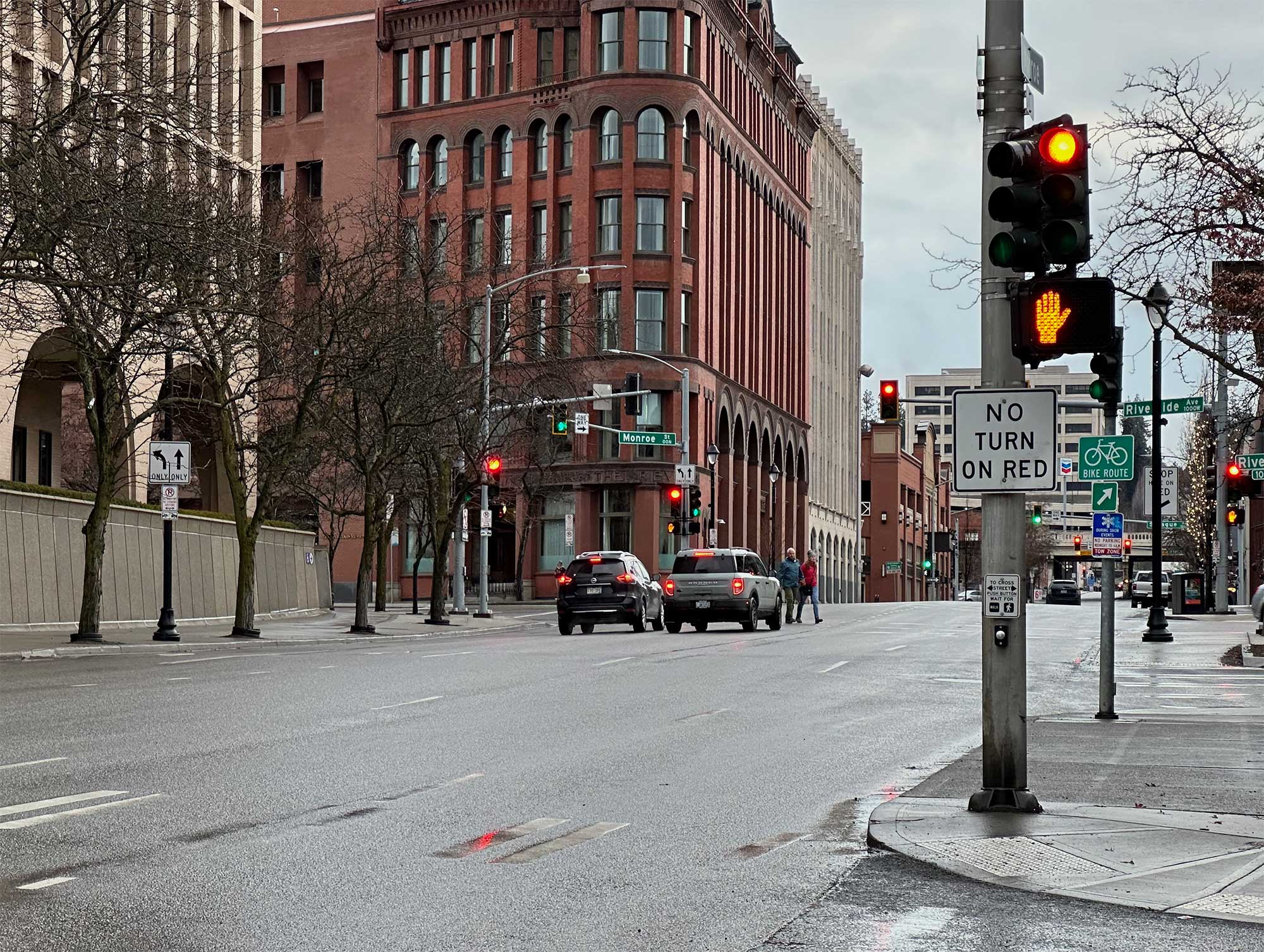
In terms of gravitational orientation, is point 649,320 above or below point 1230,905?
above

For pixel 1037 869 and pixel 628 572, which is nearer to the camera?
pixel 1037 869

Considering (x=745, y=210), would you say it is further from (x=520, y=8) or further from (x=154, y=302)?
(x=154, y=302)

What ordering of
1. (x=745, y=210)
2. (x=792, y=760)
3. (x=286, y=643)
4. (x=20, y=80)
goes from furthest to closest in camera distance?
1. (x=745, y=210)
2. (x=286, y=643)
3. (x=20, y=80)
4. (x=792, y=760)

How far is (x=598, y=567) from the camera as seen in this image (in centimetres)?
3956

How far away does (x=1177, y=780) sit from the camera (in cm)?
1251

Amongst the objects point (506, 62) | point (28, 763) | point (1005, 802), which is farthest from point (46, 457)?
point (1005, 802)

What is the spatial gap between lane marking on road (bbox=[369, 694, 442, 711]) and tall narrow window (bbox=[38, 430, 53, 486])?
120ft

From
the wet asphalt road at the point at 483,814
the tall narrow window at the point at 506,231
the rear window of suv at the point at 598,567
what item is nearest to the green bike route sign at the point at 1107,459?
the wet asphalt road at the point at 483,814

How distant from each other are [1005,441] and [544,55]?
243 ft

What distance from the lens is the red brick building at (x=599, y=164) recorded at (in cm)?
7750

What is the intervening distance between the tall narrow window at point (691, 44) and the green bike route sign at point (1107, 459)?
63367 mm

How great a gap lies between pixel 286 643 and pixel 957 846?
2649cm

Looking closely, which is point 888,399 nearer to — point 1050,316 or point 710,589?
point 710,589

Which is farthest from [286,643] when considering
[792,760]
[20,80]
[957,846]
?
[957,846]
